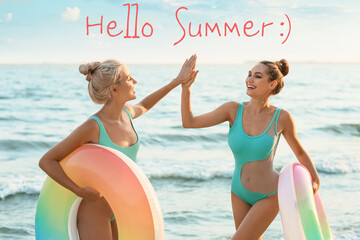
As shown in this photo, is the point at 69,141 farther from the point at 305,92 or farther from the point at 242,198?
the point at 305,92

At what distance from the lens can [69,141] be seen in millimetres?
3266

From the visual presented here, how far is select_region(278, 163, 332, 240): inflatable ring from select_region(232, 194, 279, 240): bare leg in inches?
7.2

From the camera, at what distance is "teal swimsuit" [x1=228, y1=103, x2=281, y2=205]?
3.55 m

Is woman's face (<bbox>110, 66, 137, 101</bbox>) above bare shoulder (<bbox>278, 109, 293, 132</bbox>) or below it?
above

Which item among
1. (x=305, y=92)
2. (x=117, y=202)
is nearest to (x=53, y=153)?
(x=117, y=202)

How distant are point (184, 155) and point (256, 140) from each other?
26.8 feet

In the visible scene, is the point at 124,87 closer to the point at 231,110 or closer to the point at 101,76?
the point at 101,76

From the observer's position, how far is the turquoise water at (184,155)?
272 inches

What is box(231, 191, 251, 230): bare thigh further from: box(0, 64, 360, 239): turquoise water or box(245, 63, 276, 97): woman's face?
box(0, 64, 360, 239): turquoise water

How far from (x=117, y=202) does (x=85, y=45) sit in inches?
1249

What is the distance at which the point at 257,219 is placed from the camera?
351cm

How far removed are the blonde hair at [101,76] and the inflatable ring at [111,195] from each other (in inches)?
12.8

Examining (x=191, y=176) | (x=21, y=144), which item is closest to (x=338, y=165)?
(x=191, y=176)

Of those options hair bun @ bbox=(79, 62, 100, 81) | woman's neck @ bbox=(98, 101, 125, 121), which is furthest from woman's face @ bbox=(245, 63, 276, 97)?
hair bun @ bbox=(79, 62, 100, 81)
